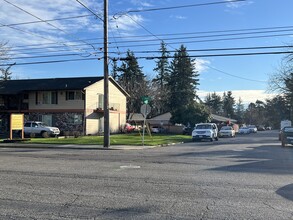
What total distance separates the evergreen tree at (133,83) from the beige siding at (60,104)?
23.3 meters

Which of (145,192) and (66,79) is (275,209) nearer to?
(145,192)

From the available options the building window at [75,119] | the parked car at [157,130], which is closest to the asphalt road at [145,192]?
the building window at [75,119]

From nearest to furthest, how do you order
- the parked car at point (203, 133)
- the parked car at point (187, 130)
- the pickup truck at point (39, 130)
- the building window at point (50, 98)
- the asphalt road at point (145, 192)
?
Answer: the asphalt road at point (145, 192) → the parked car at point (203, 133) → the pickup truck at point (39, 130) → the building window at point (50, 98) → the parked car at point (187, 130)

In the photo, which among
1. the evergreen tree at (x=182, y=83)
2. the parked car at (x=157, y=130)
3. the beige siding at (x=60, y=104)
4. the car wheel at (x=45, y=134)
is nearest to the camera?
the car wheel at (x=45, y=134)

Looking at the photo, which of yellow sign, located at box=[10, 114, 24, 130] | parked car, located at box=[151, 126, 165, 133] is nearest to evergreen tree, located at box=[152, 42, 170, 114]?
parked car, located at box=[151, 126, 165, 133]

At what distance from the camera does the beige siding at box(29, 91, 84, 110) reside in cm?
4803

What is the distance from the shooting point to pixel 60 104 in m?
48.9

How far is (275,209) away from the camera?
7.68m

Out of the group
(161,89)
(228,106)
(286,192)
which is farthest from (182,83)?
(286,192)

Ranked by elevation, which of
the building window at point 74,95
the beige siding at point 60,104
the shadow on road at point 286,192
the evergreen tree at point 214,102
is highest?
the evergreen tree at point 214,102

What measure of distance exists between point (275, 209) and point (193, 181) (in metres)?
Result: 3.69

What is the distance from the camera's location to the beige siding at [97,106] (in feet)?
159

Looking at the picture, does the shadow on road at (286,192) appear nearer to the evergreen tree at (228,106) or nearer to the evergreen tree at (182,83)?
the evergreen tree at (182,83)

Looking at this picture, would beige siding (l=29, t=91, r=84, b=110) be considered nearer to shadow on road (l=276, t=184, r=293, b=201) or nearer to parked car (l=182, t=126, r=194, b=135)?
parked car (l=182, t=126, r=194, b=135)
